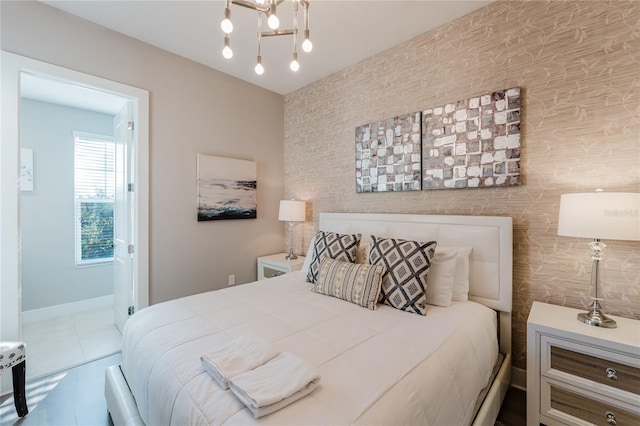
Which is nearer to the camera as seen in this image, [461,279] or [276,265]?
[461,279]

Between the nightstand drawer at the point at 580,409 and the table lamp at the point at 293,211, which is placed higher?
the table lamp at the point at 293,211

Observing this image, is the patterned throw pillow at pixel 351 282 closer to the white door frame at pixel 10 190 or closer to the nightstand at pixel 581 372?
the nightstand at pixel 581 372

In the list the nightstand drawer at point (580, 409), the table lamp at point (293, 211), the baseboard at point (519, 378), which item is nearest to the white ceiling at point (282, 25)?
the table lamp at point (293, 211)


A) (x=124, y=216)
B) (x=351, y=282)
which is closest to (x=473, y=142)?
(x=351, y=282)

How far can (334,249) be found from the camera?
91.1 inches

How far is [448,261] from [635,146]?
123 centimetres

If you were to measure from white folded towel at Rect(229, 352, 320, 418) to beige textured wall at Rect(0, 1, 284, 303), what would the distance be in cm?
214

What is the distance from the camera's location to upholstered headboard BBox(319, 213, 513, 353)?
6.27ft

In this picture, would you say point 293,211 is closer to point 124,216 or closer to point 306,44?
point 124,216

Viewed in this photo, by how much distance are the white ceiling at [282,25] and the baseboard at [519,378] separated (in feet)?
9.10

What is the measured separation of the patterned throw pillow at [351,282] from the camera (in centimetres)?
186

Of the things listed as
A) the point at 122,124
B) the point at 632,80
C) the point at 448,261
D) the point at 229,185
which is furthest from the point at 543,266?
the point at 122,124

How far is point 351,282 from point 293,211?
1.57m

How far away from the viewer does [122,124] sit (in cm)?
284
